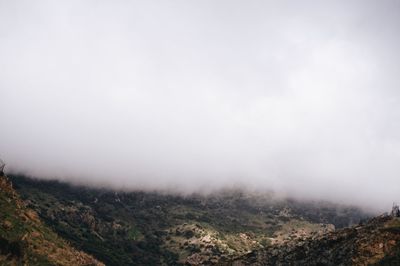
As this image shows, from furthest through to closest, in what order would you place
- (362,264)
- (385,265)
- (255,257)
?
(255,257) < (362,264) < (385,265)

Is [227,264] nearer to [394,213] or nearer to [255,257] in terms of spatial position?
[255,257]

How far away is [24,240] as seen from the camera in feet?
276

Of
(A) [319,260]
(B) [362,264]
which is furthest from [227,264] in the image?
(B) [362,264]

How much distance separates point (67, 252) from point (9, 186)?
65.2ft

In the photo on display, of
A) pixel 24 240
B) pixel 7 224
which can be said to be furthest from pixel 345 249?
pixel 7 224

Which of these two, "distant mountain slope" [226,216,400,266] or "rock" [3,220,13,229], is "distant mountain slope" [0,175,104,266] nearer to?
"rock" [3,220,13,229]

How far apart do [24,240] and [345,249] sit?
5401cm

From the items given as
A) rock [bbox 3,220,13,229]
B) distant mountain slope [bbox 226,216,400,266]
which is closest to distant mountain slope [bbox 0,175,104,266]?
rock [bbox 3,220,13,229]

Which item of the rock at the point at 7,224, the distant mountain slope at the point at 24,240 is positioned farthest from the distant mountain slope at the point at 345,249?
the rock at the point at 7,224

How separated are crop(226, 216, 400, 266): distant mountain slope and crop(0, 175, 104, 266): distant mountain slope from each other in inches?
1254

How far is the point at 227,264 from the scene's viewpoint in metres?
86.1

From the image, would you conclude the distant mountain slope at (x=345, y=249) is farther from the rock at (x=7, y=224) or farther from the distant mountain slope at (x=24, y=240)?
the rock at (x=7, y=224)

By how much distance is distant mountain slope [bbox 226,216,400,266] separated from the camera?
6569 cm

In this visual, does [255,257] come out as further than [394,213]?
Yes
